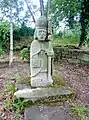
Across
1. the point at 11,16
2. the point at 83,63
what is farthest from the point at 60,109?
the point at 11,16

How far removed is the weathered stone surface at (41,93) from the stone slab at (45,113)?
0.25 metres

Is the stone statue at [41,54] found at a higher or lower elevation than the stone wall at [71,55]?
higher

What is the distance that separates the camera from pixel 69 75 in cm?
577

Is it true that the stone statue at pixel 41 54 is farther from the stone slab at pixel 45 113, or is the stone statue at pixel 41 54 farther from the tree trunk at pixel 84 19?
the tree trunk at pixel 84 19

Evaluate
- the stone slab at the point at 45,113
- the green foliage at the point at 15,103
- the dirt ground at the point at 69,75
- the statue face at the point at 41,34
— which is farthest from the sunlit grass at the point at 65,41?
the stone slab at the point at 45,113

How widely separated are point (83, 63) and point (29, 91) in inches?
137

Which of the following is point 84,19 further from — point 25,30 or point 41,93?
point 41,93

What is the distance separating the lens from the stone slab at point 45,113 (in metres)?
3.31

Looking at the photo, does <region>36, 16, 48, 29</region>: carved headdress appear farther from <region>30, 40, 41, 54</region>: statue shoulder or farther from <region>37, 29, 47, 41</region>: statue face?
<region>30, 40, 41, 54</region>: statue shoulder

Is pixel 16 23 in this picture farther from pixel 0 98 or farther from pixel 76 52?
pixel 0 98

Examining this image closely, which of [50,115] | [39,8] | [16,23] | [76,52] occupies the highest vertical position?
[39,8]

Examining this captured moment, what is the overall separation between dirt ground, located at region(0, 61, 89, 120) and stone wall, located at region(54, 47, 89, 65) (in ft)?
0.72

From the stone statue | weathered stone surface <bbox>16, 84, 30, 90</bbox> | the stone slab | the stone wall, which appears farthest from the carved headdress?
the stone wall

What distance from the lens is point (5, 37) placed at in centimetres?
790
